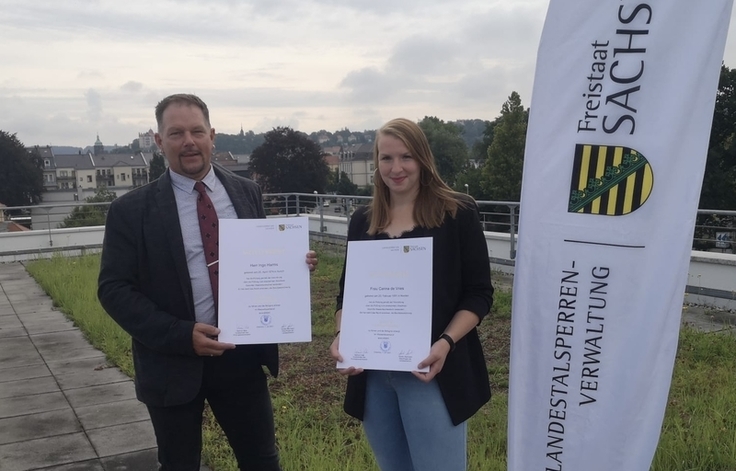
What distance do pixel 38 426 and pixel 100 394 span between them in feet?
2.33

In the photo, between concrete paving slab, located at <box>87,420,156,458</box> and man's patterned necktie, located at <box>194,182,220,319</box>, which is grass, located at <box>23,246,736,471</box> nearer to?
concrete paving slab, located at <box>87,420,156,458</box>

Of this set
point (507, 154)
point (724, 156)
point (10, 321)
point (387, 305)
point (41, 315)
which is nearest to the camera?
point (387, 305)

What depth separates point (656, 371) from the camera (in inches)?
78.2

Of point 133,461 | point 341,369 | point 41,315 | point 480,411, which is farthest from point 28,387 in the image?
point 341,369

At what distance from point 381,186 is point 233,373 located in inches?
36.9

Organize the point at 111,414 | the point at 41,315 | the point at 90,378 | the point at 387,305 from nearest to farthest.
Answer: the point at 387,305 → the point at 111,414 → the point at 90,378 → the point at 41,315

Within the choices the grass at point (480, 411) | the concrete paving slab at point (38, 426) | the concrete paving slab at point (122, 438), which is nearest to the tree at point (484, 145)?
the grass at point (480, 411)

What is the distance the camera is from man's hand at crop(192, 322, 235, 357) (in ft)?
Answer: 7.95

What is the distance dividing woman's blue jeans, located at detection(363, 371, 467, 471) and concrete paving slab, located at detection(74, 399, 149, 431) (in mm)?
2978

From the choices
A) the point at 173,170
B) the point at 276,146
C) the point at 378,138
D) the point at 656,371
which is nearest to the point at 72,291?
the point at 173,170

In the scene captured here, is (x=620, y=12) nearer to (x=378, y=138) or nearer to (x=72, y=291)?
(x=378, y=138)

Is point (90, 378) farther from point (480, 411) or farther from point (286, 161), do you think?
point (286, 161)

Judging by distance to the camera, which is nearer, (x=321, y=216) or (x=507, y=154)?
(x=321, y=216)

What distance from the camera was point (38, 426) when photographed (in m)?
4.73
